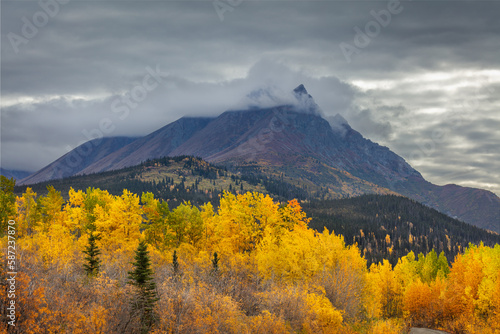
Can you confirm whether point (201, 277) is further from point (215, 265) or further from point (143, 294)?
point (143, 294)

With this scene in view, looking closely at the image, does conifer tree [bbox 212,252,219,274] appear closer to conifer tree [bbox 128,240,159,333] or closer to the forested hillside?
the forested hillside

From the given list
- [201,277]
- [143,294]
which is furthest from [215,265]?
[143,294]

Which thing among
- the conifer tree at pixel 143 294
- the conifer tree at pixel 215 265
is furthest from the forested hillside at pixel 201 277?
the conifer tree at pixel 215 265

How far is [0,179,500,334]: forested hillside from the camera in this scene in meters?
36.2

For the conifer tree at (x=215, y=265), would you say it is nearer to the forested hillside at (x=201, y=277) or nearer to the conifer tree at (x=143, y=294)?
the forested hillside at (x=201, y=277)

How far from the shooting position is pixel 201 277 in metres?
47.9

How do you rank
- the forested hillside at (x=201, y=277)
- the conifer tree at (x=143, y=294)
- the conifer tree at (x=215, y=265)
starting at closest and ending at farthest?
the forested hillside at (x=201, y=277)
the conifer tree at (x=143, y=294)
the conifer tree at (x=215, y=265)

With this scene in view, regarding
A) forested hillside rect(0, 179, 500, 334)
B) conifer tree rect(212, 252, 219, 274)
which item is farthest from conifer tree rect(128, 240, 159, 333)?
conifer tree rect(212, 252, 219, 274)

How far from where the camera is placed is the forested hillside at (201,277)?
119 ft

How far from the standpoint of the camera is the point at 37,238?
191ft

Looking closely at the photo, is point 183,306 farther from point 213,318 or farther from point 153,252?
point 153,252

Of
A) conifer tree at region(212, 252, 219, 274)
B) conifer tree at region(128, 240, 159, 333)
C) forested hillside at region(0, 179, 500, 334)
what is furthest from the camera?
conifer tree at region(212, 252, 219, 274)

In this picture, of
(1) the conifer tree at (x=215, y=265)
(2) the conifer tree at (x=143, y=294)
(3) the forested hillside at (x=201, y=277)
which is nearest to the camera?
(3) the forested hillside at (x=201, y=277)

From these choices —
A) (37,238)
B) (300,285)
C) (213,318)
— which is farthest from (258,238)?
(37,238)
